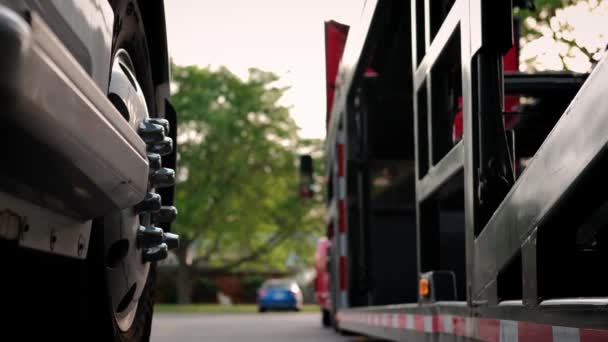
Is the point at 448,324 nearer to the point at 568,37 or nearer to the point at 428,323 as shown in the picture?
the point at 428,323

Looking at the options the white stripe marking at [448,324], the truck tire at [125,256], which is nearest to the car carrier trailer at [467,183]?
the white stripe marking at [448,324]

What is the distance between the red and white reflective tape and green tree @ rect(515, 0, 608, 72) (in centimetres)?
124

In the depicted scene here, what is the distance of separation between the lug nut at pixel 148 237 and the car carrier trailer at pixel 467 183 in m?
1.05

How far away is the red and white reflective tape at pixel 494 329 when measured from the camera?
2.50 m

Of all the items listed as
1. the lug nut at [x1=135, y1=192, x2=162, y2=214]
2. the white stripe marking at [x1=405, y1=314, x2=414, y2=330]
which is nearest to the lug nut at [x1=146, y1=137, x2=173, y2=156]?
the lug nut at [x1=135, y1=192, x2=162, y2=214]

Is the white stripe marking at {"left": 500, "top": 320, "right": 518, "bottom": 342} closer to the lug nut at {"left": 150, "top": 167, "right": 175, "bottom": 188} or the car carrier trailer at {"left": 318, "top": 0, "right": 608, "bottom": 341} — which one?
the car carrier trailer at {"left": 318, "top": 0, "right": 608, "bottom": 341}

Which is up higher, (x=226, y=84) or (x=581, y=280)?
(x=226, y=84)

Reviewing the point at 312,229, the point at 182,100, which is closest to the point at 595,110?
the point at 182,100

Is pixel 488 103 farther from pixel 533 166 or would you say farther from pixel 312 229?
pixel 312 229

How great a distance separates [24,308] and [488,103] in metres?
1.75

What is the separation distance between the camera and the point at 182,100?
36938 mm

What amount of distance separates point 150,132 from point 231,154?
34.9 metres

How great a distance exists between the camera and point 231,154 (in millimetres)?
37781

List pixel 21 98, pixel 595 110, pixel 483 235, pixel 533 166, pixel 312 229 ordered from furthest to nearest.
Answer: pixel 312 229, pixel 483 235, pixel 533 166, pixel 595 110, pixel 21 98
